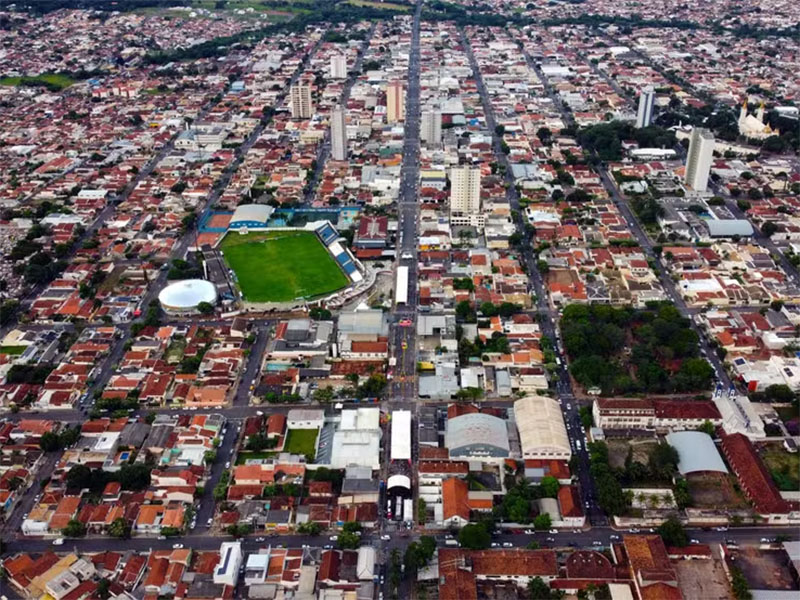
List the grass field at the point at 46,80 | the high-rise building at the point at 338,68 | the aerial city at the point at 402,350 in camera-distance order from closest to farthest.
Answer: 1. the aerial city at the point at 402,350
2. the high-rise building at the point at 338,68
3. the grass field at the point at 46,80

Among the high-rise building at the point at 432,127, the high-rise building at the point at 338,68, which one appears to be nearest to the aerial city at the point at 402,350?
the high-rise building at the point at 432,127

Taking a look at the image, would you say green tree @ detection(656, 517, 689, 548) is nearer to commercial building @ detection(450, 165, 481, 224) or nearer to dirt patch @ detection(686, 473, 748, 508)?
dirt patch @ detection(686, 473, 748, 508)

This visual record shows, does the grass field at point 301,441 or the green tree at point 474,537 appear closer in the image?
the green tree at point 474,537

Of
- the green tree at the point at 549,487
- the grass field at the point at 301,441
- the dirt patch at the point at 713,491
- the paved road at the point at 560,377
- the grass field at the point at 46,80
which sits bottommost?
the grass field at the point at 46,80

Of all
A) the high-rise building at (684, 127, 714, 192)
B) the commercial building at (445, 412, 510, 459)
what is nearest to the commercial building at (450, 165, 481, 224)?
the high-rise building at (684, 127, 714, 192)

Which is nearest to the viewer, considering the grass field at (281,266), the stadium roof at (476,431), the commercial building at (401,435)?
the stadium roof at (476,431)

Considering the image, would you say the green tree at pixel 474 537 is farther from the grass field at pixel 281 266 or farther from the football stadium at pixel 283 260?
the grass field at pixel 281 266
